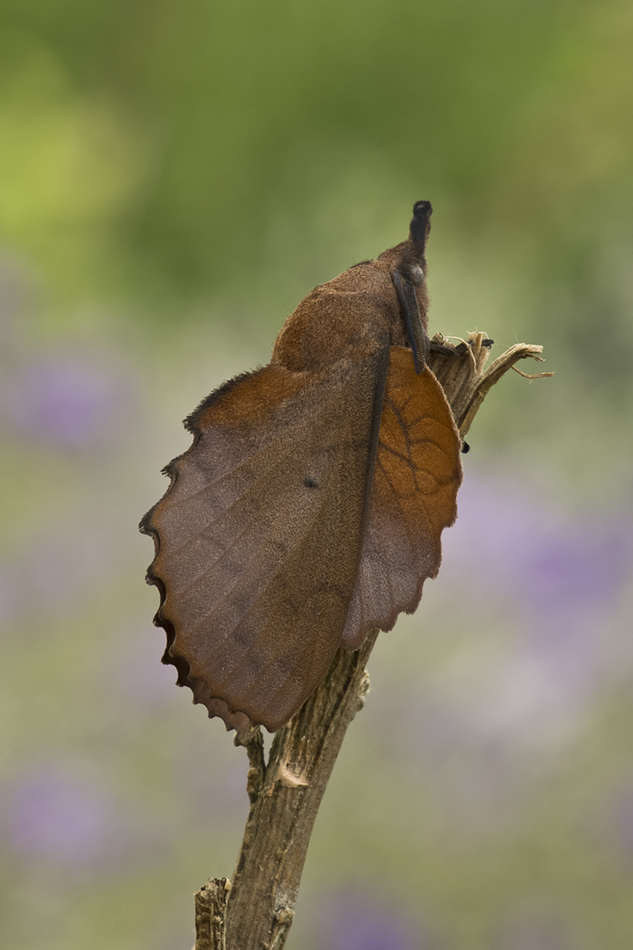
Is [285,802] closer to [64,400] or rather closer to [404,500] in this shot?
[404,500]

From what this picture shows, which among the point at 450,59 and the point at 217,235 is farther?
the point at 217,235

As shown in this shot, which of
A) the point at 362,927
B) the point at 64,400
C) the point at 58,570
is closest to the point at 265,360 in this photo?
the point at 58,570

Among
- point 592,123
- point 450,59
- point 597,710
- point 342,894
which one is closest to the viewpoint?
point 342,894

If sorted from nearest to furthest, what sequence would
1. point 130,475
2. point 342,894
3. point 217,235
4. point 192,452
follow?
point 192,452, point 342,894, point 130,475, point 217,235

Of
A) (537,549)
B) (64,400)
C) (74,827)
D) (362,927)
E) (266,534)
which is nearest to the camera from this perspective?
(266,534)

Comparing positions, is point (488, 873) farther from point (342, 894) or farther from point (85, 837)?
point (85, 837)

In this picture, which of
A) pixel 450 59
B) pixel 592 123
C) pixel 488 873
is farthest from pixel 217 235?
pixel 488 873

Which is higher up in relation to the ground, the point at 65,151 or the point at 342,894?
the point at 65,151
